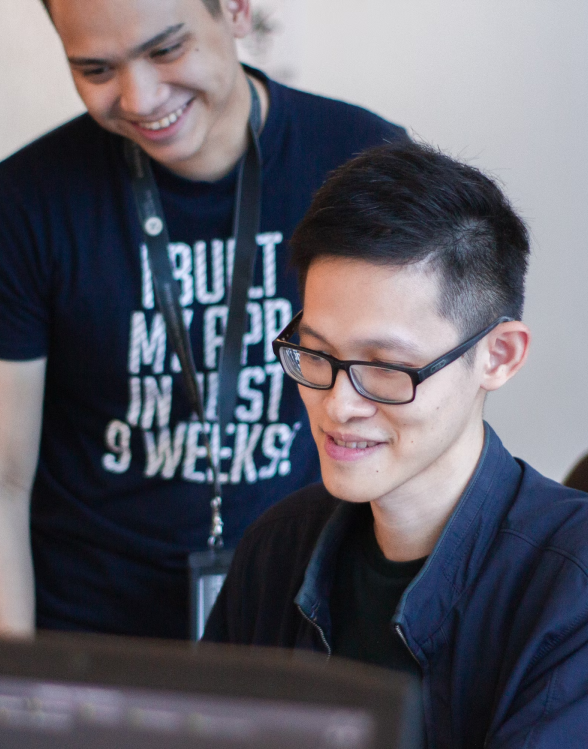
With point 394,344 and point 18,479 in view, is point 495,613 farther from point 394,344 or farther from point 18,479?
point 18,479

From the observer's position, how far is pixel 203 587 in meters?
1.52

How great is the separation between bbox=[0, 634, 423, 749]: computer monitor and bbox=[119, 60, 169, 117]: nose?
1.11 meters

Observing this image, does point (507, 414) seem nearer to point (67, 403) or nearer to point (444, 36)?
point (444, 36)

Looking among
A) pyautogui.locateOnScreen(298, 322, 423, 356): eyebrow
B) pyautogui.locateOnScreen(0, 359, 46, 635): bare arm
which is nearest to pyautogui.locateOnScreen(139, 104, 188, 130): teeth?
pyautogui.locateOnScreen(0, 359, 46, 635): bare arm

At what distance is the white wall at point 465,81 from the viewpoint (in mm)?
2410

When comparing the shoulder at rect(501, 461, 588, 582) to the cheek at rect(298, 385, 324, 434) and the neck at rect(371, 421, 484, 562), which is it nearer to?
the neck at rect(371, 421, 484, 562)

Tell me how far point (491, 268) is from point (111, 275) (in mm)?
719

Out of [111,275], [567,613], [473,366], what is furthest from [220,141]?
[567,613]

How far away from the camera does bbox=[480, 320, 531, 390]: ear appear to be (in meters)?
1.15

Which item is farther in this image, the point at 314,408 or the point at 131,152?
the point at 131,152

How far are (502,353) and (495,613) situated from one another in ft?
1.11

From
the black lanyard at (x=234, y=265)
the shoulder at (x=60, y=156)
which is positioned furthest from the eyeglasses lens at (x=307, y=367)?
the shoulder at (x=60, y=156)

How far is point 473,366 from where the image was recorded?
3.74ft

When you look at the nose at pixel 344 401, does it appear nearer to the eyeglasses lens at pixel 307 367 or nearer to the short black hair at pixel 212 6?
the eyeglasses lens at pixel 307 367
